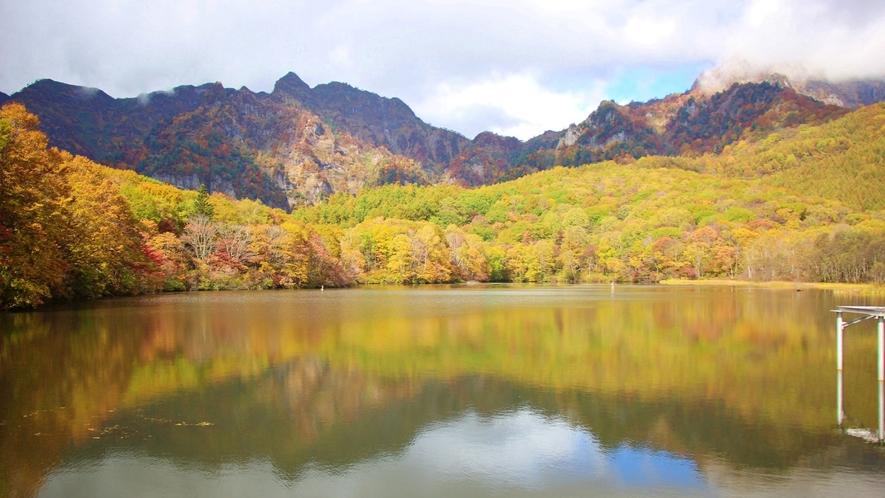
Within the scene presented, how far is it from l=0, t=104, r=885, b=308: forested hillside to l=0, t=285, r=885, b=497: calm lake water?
13662 millimetres

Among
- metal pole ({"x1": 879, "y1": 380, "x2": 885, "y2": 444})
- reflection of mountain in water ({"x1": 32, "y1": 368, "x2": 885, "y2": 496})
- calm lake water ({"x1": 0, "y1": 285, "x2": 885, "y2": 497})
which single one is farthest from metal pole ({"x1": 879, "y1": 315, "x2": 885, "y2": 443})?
reflection of mountain in water ({"x1": 32, "y1": 368, "x2": 885, "y2": 496})

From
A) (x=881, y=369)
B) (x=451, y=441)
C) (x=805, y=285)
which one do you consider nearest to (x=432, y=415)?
(x=451, y=441)

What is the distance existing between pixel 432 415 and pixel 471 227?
392 ft

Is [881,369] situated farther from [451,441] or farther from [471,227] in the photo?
[471,227]

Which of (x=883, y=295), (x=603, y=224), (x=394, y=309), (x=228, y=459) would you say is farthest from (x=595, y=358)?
(x=603, y=224)

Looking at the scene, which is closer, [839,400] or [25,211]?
[839,400]

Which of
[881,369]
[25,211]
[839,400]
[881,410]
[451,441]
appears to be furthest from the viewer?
[25,211]

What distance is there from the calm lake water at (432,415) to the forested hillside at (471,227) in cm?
1366

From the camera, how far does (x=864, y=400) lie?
479 inches

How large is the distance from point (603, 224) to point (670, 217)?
15.7 meters

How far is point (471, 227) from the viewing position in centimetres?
13012

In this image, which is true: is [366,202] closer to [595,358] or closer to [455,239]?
[455,239]

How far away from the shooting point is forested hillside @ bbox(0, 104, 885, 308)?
1255 inches

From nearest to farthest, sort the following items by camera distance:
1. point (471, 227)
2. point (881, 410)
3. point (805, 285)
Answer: point (881, 410), point (805, 285), point (471, 227)
